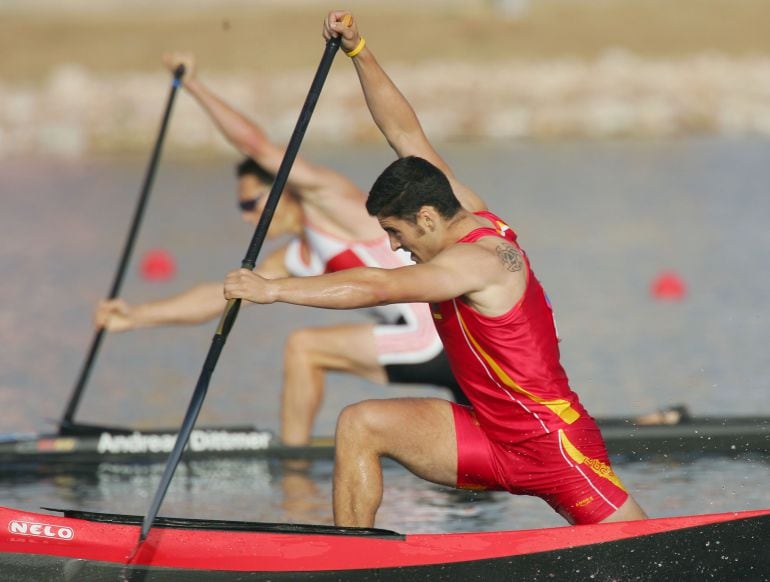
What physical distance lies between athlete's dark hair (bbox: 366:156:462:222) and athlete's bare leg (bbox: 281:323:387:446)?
244 centimetres

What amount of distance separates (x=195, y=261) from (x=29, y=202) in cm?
726

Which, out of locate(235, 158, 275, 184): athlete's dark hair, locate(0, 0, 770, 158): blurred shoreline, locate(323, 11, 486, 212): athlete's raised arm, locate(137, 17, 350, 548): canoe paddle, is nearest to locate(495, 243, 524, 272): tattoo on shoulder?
locate(323, 11, 486, 212): athlete's raised arm

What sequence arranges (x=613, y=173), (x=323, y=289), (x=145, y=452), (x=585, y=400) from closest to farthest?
(x=323, y=289) < (x=145, y=452) < (x=585, y=400) < (x=613, y=173)

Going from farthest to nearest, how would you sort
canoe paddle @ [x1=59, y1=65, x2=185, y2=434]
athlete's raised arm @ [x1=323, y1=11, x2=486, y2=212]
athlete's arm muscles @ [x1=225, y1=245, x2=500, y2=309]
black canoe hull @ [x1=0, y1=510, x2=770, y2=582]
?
canoe paddle @ [x1=59, y1=65, x2=185, y2=434]
athlete's raised arm @ [x1=323, y1=11, x2=486, y2=212]
black canoe hull @ [x1=0, y1=510, x2=770, y2=582]
athlete's arm muscles @ [x1=225, y1=245, x2=500, y2=309]

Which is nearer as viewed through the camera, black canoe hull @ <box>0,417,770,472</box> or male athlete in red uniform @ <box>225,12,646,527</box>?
male athlete in red uniform @ <box>225,12,646,527</box>

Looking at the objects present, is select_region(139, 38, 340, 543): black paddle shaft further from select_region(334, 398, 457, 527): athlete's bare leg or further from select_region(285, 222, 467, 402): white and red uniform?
select_region(285, 222, 467, 402): white and red uniform

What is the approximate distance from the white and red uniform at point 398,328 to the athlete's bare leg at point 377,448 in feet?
6.67

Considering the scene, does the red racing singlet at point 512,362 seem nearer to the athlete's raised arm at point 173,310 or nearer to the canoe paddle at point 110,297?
the athlete's raised arm at point 173,310

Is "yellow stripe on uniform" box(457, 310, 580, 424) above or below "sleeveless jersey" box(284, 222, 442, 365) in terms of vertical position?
below

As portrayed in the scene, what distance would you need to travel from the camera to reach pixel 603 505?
5352 millimetres

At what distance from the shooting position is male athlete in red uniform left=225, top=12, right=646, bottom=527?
16.8ft

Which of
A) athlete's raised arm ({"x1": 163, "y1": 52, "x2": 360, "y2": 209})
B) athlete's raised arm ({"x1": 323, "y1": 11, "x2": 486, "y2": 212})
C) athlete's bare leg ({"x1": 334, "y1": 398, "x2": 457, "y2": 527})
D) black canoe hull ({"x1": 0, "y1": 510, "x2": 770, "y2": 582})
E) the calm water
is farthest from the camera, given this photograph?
the calm water

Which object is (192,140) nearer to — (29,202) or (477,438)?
(29,202)

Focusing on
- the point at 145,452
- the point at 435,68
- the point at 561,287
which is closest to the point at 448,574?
the point at 145,452
